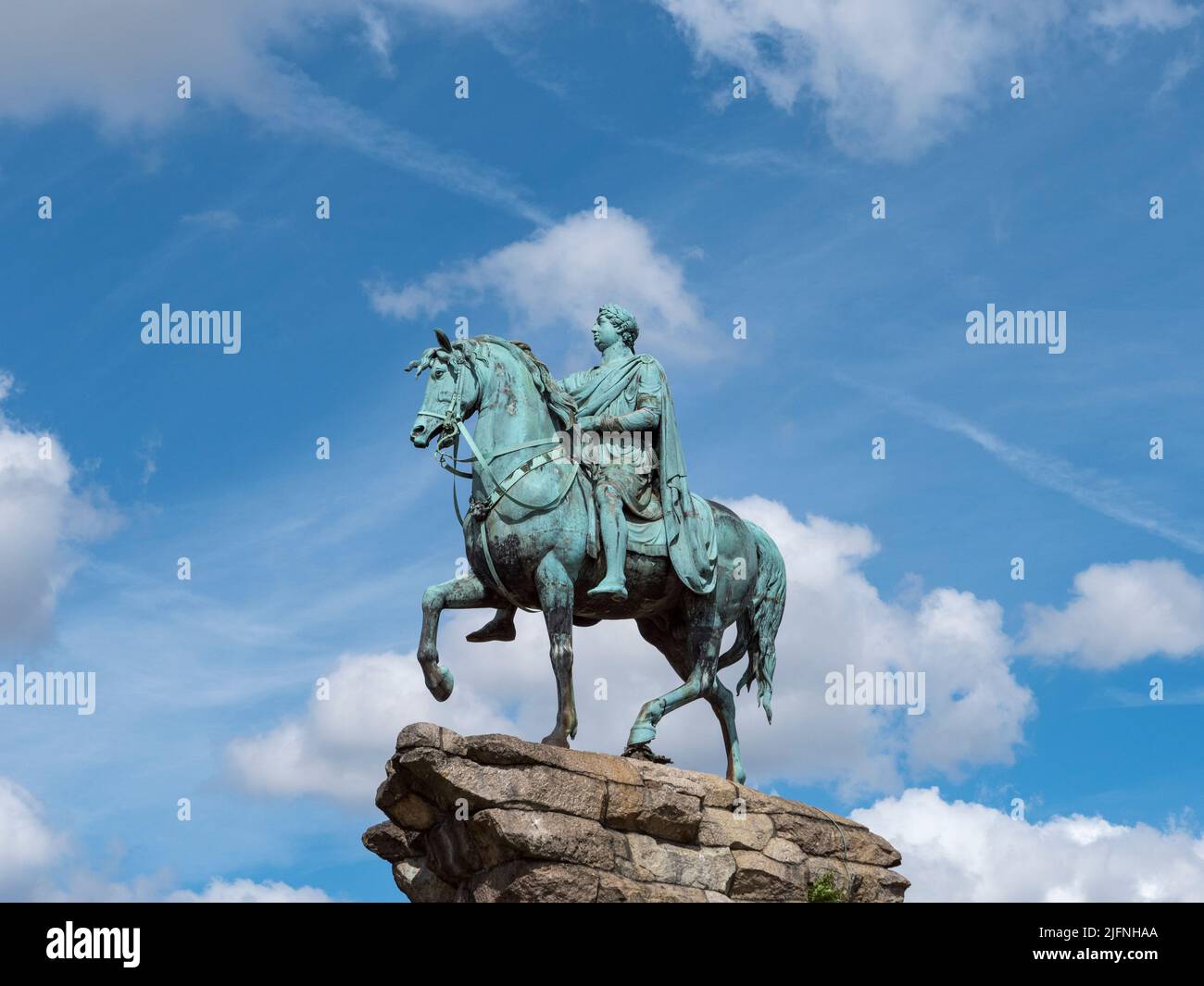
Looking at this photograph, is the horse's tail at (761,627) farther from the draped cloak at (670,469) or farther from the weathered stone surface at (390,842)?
the weathered stone surface at (390,842)

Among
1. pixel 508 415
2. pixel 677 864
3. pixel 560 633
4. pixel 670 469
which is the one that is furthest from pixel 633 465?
pixel 677 864

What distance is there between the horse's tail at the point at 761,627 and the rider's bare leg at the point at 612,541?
93.4 inches

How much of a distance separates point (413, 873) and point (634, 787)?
259cm

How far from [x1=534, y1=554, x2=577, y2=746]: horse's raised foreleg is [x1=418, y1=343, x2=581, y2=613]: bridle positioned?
528 millimetres

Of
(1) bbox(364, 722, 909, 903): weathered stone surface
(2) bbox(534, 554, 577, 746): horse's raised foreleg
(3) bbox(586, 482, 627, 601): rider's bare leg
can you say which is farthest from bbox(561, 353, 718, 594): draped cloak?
(1) bbox(364, 722, 909, 903): weathered stone surface

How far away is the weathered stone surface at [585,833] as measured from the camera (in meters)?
18.6

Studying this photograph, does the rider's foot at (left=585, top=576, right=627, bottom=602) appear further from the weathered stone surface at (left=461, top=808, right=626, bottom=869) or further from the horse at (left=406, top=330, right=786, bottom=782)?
the weathered stone surface at (left=461, top=808, right=626, bottom=869)

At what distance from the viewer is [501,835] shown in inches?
723

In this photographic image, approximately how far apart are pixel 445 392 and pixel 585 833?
4934 mm

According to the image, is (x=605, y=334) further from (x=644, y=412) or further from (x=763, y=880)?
(x=763, y=880)
